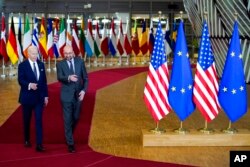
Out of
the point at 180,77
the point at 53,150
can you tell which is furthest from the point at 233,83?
the point at 53,150

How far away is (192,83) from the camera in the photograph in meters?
8.03

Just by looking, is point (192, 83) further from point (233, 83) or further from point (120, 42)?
point (120, 42)

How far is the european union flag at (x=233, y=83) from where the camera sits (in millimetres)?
7824

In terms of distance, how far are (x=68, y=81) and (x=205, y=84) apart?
249 centimetres

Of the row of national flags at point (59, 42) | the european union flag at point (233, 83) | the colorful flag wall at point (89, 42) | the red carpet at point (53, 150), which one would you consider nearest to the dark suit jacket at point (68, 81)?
the red carpet at point (53, 150)

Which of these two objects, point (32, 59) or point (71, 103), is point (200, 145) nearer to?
point (71, 103)

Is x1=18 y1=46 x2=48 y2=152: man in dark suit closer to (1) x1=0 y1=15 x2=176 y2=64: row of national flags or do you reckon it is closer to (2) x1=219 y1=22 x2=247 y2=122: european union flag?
(2) x1=219 y1=22 x2=247 y2=122: european union flag

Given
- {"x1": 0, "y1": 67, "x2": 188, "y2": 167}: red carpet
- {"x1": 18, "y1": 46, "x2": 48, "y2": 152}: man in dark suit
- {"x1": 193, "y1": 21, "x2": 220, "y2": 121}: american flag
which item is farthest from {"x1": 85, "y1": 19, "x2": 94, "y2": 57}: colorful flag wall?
{"x1": 18, "y1": 46, "x2": 48, "y2": 152}: man in dark suit

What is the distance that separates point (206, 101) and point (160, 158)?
4.87ft

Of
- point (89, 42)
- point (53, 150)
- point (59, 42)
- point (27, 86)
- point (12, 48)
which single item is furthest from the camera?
point (89, 42)

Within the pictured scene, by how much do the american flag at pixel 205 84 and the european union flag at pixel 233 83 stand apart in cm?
16

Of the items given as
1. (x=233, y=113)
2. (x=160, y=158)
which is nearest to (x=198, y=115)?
(x=233, y=113)

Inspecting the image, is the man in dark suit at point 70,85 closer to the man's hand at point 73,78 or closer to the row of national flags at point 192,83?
the man's hand at point 73,78

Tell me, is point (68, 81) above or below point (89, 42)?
below
